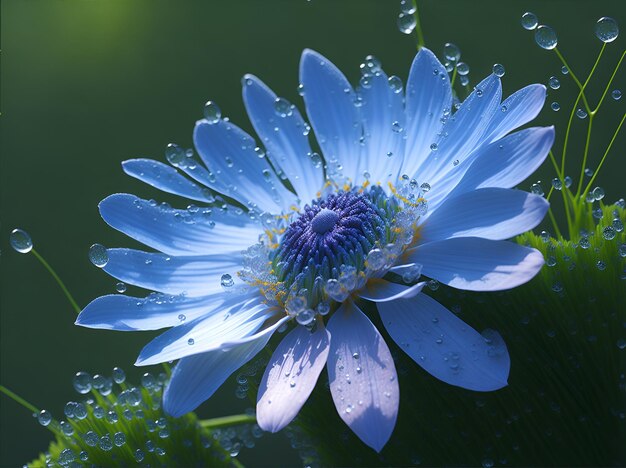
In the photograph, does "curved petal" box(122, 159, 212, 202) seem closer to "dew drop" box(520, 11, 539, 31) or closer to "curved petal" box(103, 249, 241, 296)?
"curved petal" box(103, 249, 241, 296)

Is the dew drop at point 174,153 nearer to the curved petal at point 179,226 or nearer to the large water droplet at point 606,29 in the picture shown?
the curved petal at point 179,226

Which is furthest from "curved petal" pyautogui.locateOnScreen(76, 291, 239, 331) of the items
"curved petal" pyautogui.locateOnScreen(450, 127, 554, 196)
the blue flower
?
"curved petal" pyautogui.locateOnScreen(450, 127, 554, 196)

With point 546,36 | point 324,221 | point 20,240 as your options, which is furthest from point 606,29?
point 20,240

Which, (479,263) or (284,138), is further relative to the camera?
(284,138)

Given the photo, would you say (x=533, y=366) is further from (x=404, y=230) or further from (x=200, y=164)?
(x=200, y=164)

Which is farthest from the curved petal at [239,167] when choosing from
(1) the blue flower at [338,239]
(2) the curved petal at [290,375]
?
(2) the curved petal at [290,375]

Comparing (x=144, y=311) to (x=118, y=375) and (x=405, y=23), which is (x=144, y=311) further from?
(x=405, y=23)
